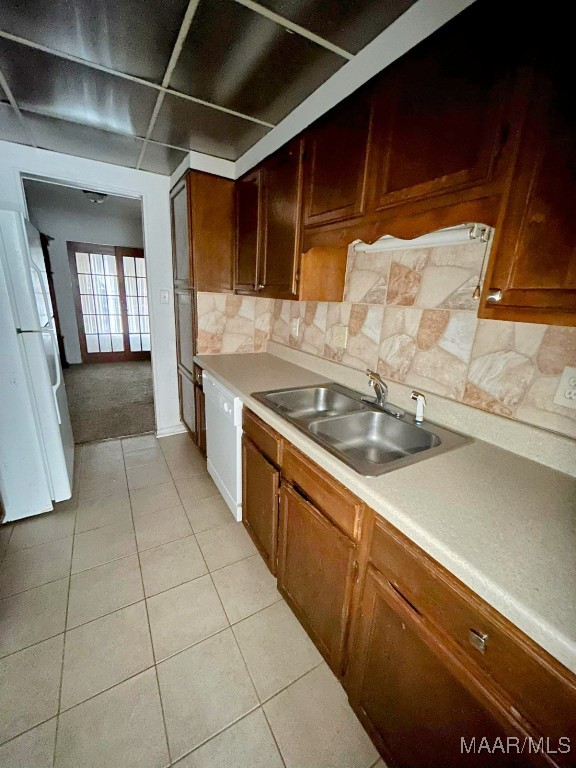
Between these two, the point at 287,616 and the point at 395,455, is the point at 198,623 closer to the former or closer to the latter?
the point at 287,616

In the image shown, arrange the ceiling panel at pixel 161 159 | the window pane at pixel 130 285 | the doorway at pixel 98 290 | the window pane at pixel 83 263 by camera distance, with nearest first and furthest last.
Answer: the ceiling panel at pixel 161 159 → the doorway at pixel 98 290 → the window pane at pixel 83 263 → the window pane at pixel 130 285

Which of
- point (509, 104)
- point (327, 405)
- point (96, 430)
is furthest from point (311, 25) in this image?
point (96, 430)

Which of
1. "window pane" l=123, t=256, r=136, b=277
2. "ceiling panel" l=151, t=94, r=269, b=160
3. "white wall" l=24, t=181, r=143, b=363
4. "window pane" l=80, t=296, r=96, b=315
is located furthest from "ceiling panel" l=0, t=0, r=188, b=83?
"window pane" l=80, t=296, r=96, b=315

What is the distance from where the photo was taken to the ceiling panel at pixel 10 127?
1751 mm

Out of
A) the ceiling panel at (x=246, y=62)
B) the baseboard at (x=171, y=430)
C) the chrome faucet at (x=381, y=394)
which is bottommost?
the baseboard at (x=171, y=430)

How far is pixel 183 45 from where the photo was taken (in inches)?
48.3

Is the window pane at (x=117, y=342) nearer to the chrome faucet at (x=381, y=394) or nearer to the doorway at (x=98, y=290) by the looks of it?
the doorway at (x=98, y=290)

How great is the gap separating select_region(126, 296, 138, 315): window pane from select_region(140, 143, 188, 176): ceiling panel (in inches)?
154

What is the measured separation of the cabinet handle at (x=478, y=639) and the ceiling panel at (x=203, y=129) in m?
2.36

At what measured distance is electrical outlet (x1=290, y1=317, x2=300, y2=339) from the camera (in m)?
2.21

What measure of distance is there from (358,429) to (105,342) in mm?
5962

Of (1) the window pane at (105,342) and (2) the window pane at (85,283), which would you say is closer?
(2) the window pane at (85,283)

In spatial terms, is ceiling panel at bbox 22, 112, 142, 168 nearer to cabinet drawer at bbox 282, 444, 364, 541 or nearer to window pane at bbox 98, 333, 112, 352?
cabinet drawer at bbox 282, 444, 364, 541

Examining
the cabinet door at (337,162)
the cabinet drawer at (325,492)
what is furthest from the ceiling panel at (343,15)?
the cabinet drawer at (325,492)
